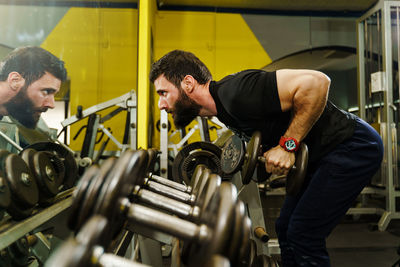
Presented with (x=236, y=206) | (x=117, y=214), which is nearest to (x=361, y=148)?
(x=236, y=206)

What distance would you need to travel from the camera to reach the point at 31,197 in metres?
1.09

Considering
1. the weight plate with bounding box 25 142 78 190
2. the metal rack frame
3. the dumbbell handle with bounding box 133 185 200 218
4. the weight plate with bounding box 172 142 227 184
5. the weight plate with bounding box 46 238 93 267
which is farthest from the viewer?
the metal rack frame

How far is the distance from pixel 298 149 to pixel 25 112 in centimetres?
127

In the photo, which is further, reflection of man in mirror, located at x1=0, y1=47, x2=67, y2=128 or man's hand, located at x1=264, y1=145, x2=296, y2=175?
reflection of man in mirror, located at x1=0, y1=47, x2=67, y2=128

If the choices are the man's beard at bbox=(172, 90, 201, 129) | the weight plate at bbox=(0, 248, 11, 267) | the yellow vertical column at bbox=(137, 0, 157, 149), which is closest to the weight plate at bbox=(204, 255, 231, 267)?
the man's beard at bbox=(172, 90, 201, 129)

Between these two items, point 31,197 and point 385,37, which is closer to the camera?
point 31,197

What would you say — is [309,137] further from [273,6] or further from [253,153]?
[273,6]

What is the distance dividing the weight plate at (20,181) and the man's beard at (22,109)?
33 centimetres

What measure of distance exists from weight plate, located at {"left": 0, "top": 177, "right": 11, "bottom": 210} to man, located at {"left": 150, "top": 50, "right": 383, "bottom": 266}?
832 mm

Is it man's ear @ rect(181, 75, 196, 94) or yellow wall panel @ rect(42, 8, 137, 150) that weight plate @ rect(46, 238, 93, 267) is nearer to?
man's ear @ rect(181, 75, 196, 94)

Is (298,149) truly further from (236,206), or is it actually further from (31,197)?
(31,197)

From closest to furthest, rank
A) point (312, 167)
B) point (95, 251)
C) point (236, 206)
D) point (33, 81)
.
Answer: point (95, 251) < point (236, 206) < point (312, 167) < point (33, 81)

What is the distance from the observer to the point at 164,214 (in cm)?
63

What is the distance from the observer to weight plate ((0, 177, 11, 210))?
0.95m
